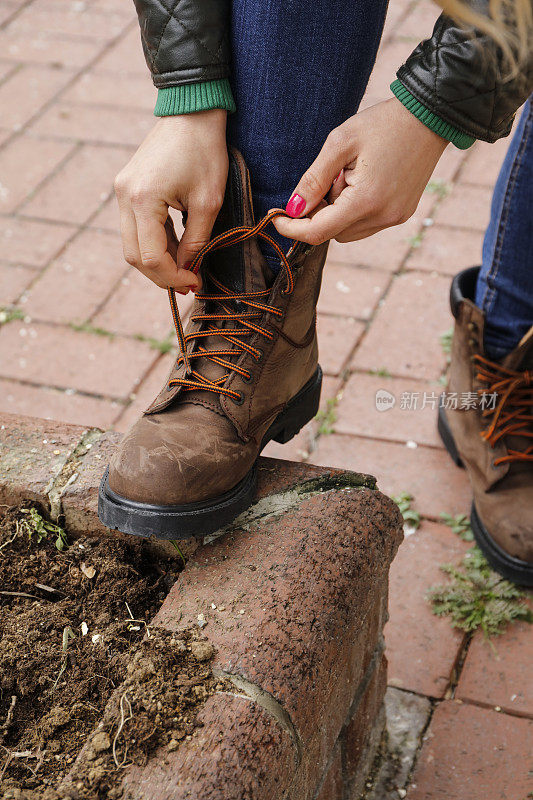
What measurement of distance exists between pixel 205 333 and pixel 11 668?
1.88 feet

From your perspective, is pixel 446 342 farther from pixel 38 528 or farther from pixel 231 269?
pixel 38 528

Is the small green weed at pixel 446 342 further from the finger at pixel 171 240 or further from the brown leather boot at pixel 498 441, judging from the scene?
the finger at pixel 171 240

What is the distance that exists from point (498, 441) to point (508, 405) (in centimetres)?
8

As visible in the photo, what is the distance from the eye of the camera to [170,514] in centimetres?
124

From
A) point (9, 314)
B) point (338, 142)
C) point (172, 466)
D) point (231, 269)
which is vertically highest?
point (338, 142)

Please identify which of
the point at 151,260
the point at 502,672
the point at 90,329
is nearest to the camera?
the point at 151,260

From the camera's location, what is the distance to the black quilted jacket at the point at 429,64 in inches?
44.8

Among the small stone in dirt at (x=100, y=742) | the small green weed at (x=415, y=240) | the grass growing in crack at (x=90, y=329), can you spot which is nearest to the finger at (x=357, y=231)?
the small stone in dirt at (x=100, y=742)

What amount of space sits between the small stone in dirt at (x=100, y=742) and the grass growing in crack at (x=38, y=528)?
401 mm

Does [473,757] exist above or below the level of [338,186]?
below

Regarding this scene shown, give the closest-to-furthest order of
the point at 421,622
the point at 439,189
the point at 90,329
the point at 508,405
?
the point at 421,622, the point at 508,405, the point at 90,329, the point at 439,189

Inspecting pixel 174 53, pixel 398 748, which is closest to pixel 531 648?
pixel 398 748

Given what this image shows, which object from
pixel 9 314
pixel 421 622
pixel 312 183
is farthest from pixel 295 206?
pixel 9 314

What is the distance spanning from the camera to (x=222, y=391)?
1344 mm
